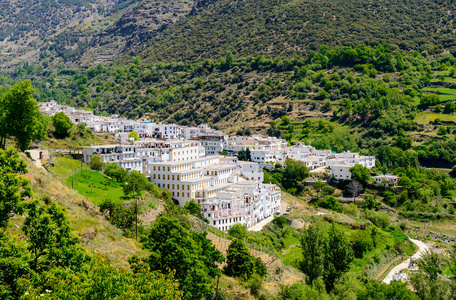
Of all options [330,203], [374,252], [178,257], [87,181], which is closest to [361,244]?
[374,252]

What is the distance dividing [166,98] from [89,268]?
121 m

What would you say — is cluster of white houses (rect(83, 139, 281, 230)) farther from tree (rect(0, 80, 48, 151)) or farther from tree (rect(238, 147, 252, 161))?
tree (rect(0, 80, 48, 151))

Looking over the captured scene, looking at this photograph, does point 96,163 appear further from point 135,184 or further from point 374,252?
point 374,252

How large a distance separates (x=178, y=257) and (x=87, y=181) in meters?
20.0

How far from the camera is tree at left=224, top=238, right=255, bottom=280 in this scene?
106 feet

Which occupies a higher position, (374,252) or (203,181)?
(203,181)

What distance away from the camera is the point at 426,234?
203 ft

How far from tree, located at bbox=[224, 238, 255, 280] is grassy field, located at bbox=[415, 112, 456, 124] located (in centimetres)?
7695

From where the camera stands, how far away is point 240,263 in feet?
108

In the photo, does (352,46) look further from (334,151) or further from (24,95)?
(24,95)

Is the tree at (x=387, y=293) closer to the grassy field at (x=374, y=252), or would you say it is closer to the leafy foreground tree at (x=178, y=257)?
the grassy field at (x=374, y=252)

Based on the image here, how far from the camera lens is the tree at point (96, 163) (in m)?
46.6

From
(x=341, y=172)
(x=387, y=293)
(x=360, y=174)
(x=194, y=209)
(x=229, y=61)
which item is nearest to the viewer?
(x=387, y=293)

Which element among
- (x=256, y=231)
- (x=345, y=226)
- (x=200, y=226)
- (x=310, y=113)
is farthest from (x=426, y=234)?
(x=310, y=113)
